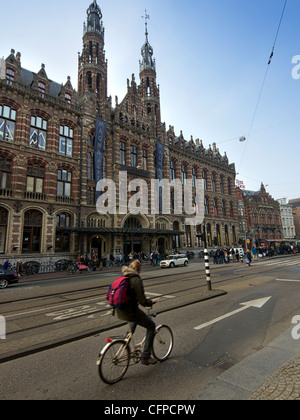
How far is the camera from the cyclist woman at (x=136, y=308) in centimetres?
339

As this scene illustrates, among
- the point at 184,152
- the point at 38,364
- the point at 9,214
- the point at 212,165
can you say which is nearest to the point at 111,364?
the point at 38,364

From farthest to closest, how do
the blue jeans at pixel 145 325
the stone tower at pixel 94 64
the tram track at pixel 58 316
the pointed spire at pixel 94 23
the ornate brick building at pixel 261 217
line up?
1. the ornate brick building at pixel 261 217
2. the pointed spire at pixel 94 23
3. the stone tower at pixel 94 64
4. the tram track at pixel 58 316
5. the blue jeans at pixel 145 325

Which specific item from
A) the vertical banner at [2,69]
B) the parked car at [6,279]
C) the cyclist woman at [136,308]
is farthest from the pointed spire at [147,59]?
the cyclist woman at [136,308]

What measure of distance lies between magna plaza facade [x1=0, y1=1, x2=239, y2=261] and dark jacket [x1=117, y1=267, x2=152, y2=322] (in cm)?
1928

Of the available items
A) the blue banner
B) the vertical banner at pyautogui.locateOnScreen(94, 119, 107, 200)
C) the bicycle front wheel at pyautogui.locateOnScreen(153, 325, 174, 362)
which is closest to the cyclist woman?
the bicycle front wheel at pyautogui.locateOnScreen(153, 325, 174, 362)

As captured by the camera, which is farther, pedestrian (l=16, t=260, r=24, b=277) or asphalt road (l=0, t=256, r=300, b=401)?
pedestrian (l=16, t=260, r=24, b=277)

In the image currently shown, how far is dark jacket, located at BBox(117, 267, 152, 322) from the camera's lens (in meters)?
3.39

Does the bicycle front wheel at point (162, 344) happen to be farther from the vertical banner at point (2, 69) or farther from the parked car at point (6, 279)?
the vertical banner at point (2, 69)

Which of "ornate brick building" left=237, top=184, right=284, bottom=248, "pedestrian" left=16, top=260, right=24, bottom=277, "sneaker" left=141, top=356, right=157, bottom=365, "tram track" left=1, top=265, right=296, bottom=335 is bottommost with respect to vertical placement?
"tram track" left=1, top=265, right=296, bottom=335

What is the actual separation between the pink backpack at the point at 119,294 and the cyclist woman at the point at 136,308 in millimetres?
95

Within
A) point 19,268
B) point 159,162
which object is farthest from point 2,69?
point 159,162

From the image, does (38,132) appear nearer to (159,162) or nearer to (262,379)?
(159,162)

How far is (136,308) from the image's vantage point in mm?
3527

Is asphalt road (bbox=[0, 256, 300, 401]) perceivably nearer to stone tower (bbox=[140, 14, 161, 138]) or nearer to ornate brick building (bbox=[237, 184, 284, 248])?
stone tower (bbox=[140, 14, 161, 138])
